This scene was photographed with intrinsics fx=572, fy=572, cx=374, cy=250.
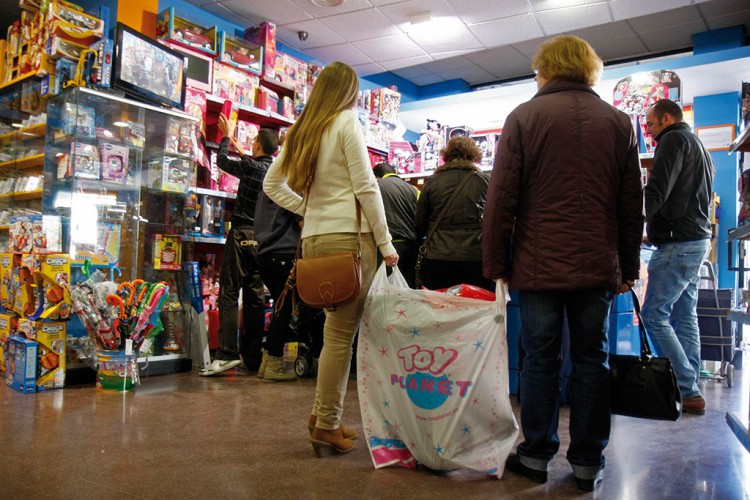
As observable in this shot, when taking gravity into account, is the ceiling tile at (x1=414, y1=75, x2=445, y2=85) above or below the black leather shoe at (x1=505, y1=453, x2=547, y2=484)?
above

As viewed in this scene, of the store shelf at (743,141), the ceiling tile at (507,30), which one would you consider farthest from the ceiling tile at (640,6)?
the store shelf at (743,141)

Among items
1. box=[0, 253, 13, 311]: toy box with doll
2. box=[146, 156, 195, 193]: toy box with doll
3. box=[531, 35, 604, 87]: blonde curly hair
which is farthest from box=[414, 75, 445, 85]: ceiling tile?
box=[531, 35, 604, 87]: blonde curly hair

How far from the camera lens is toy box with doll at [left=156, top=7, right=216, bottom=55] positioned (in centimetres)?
480

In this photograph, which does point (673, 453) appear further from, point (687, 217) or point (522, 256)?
point (687, 217)

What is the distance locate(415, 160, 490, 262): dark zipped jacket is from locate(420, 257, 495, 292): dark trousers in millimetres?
33

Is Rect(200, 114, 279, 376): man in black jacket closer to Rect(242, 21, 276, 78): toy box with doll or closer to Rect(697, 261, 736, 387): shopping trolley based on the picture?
Rect(242, 21, 276, 78): toy box with doll

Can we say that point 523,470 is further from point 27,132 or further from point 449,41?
point 449,41

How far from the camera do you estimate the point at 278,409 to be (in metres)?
2.95

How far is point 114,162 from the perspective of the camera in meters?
3.95

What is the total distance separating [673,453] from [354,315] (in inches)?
55.7

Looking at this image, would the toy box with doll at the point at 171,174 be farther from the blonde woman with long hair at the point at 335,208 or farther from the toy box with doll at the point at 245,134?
the blonde woman with long hair at the point at 335,208

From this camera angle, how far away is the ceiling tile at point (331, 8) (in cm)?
566

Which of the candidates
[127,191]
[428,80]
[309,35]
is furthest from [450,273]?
[428,80]

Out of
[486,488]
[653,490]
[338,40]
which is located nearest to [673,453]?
[653,490]
